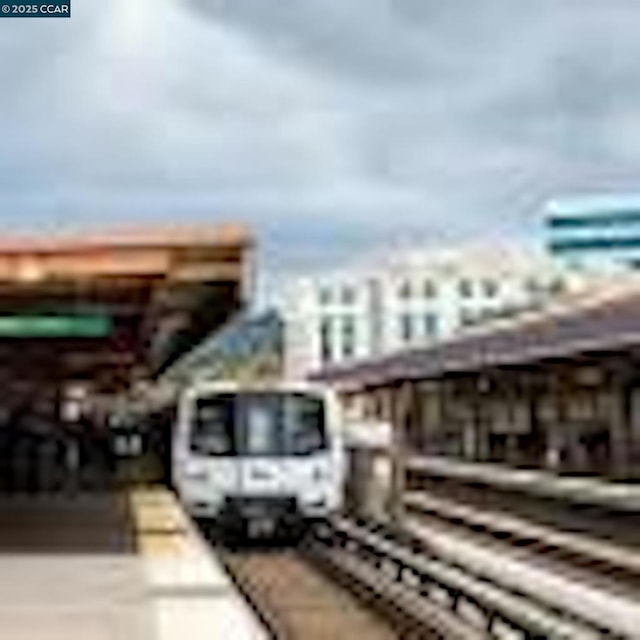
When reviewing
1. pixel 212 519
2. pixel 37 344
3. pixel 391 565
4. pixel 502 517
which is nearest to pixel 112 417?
pixel 37 344

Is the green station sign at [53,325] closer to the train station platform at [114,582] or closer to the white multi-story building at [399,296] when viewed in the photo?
the train station platform at [114,582]

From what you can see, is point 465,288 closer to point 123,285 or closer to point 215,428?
point 215,428

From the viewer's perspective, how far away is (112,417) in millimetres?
66250

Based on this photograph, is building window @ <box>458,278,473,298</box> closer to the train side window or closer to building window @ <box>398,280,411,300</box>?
building window @ <box>398,280,411,300</box>

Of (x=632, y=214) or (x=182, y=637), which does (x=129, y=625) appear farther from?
(x=632, y=214)

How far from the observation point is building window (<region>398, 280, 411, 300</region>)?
9831 centimetres

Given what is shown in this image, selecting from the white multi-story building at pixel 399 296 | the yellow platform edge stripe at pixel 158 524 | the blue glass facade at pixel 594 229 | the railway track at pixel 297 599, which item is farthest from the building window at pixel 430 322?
the railway track at pixel 297 599

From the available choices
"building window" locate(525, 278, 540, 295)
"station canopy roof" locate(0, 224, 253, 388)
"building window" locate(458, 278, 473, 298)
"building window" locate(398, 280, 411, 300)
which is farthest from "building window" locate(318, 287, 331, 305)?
"station canopy roof" locate(0, 224, 253, 388)

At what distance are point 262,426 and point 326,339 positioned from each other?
3051 inches

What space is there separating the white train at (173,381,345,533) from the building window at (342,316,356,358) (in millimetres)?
73395

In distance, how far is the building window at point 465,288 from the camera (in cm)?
10275

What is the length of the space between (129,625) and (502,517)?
58.8ft

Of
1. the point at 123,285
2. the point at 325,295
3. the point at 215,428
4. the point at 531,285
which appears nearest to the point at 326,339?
the point at 325,295

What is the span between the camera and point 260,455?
27.1 m
